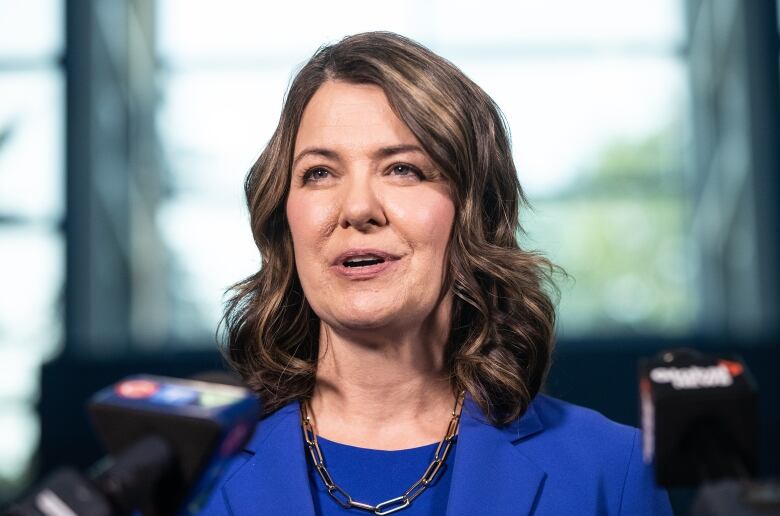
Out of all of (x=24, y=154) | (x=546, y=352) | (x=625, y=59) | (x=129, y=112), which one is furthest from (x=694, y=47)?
(x=546, y=352)

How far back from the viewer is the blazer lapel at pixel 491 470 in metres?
1.66

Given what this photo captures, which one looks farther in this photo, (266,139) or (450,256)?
(266,139)

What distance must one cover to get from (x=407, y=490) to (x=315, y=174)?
0.52 meters

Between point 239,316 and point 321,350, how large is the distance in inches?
7.3

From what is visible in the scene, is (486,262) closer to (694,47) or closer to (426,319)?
(426,319)

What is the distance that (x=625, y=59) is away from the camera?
6.20 meters

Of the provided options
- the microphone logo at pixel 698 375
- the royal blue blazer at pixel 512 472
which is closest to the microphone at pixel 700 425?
the microphone logo at pixel 698 375

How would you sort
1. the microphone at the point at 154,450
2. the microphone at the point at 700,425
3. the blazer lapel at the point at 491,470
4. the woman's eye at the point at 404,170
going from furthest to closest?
the woman's eye at the point at 404,170 → the blazer lapel at the point at 491,470 → the microphone at the point at 700,425 → the microphone at the point at 154,450

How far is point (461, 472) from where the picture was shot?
1.69 metres

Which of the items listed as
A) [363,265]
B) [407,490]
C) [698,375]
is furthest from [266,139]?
[698,375]

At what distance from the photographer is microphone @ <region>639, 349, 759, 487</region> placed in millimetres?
1110

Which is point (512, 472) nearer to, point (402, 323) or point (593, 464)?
point (593, 464)

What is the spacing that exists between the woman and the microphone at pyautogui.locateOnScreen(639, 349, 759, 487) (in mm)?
569

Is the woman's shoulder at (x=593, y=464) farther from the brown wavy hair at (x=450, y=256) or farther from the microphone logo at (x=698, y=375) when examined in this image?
the microphone logo at (x=698, y=375)
